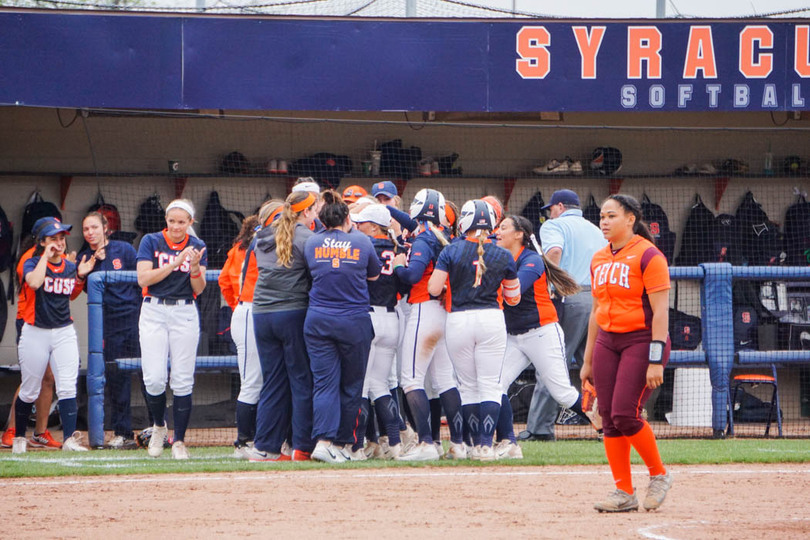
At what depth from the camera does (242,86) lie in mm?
10070

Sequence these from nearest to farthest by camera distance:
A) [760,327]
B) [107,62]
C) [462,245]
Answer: [462,245] < [107,62] < [760,327]

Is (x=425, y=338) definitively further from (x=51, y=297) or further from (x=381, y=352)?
(x=51, y=297)

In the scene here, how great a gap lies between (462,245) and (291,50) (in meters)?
3.77

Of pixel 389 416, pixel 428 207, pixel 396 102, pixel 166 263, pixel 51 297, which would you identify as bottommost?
pixel 389 416

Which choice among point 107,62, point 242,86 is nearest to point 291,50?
point 242,86

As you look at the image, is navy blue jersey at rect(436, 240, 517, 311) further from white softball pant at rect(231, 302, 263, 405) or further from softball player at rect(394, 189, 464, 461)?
white softball pant at rect(231, 302, 263, 405)

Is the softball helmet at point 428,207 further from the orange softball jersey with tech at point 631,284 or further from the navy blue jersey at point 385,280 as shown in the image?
the orange softball jersey with tech at point 631,284

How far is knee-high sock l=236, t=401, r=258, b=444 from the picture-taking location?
7.89 meters

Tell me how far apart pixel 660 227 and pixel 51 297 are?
6.58 metres

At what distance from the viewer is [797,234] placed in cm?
1212

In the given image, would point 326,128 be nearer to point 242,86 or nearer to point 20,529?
point 242,86

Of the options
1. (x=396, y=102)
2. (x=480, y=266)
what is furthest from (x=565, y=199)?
(x=480, y=266)

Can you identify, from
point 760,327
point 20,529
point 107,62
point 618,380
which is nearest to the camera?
point 20,529


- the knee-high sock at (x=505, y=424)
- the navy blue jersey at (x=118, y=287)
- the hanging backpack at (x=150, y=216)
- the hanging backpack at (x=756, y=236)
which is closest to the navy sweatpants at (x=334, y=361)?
the knee-high sock at (x=505, y=424)
